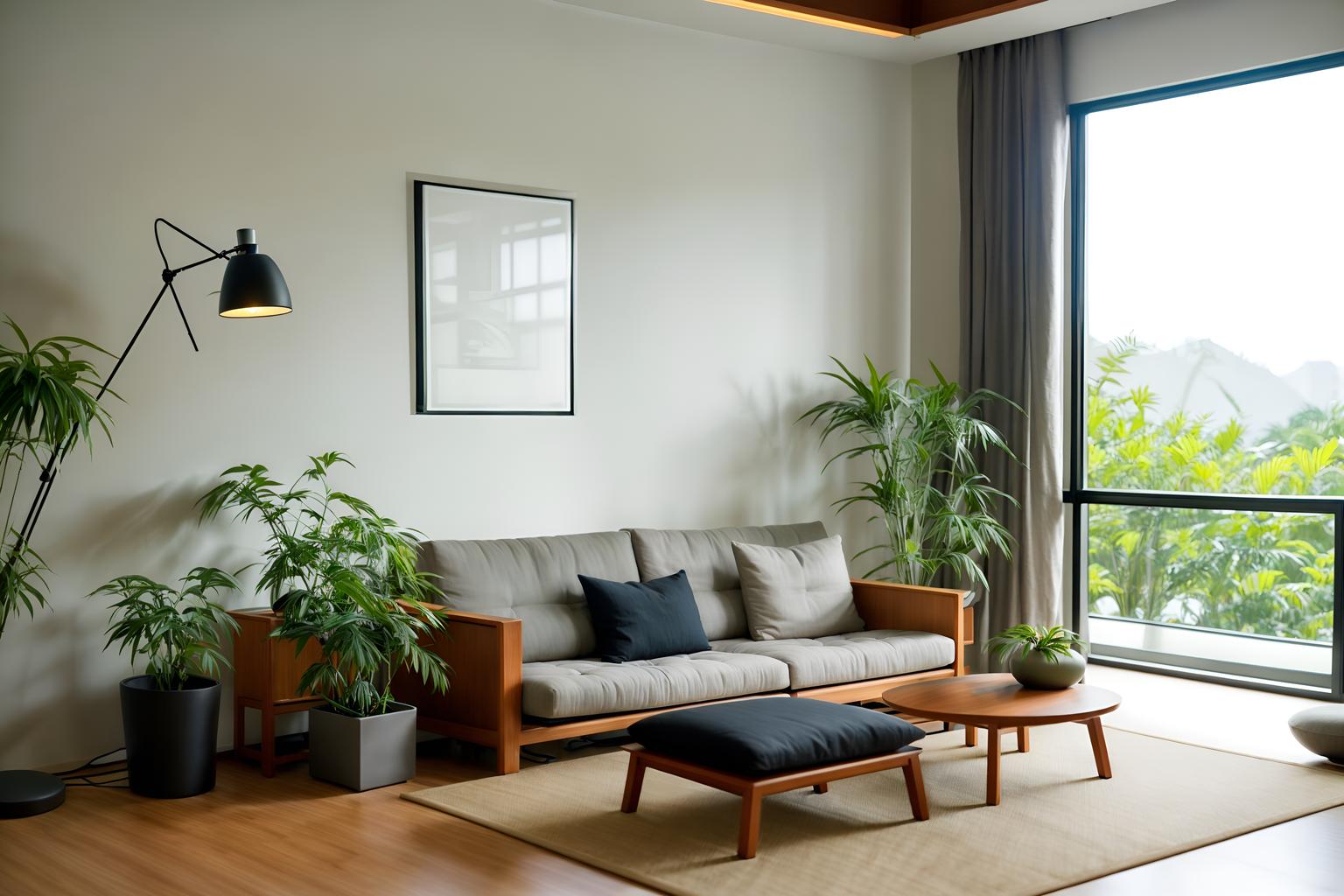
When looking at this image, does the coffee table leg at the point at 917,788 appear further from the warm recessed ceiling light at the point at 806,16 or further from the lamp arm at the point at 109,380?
the warm recessed ceiling light at the point at 806,16

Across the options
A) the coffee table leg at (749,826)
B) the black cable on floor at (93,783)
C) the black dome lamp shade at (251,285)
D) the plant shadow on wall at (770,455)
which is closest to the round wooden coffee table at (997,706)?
the coffee table leg at (749,826)

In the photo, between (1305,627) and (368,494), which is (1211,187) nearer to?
(1305,627)

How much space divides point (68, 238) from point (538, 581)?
2.12 metres

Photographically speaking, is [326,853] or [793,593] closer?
[326,853]

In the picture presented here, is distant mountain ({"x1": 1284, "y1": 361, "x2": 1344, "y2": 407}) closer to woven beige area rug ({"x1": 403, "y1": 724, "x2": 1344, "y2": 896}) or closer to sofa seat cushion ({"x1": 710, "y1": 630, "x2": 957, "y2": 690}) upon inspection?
woven beige area rug ({"x1": 403, "y1": 724, "x2": 1344, "y2": 896})

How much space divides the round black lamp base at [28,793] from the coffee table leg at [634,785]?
1808mm

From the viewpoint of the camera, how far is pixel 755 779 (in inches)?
148

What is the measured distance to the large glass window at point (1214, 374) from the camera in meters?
6.00

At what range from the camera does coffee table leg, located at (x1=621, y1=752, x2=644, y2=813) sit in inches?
163

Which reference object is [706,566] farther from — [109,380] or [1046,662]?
[109,380]

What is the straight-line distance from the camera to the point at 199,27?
4.89 meters

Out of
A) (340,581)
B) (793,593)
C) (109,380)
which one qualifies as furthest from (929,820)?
(109,380)

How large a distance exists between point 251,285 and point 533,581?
5.24 ft

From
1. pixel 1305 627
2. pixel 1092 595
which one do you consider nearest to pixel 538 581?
pixel 1092 595
